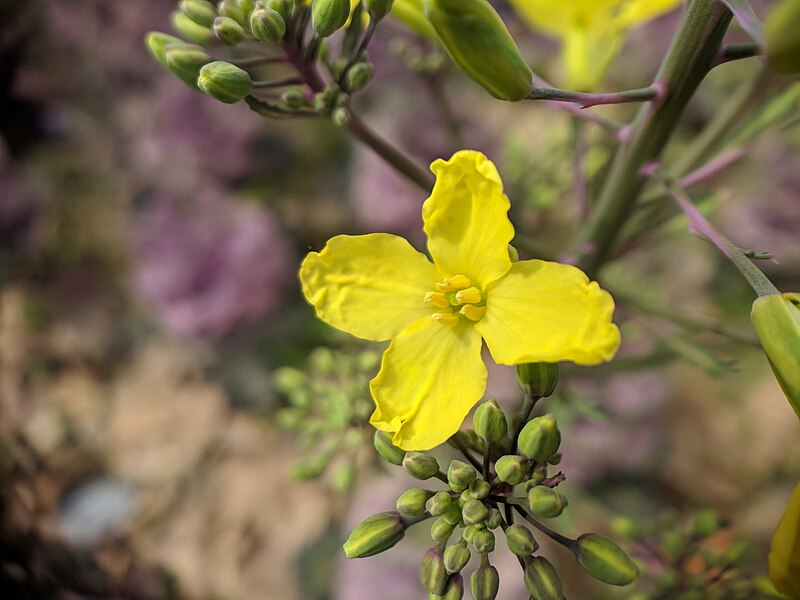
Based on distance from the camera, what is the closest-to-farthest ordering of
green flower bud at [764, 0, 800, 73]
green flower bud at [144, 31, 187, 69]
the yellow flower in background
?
green flower bud at [764, 0, 800, 73] < green flower bud at [144, 31, 187, 69] < the yellow flower in background

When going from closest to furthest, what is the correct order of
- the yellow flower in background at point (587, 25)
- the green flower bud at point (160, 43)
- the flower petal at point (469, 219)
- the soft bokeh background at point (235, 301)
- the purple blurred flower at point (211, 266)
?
the flower petal at point (469, 219) < the green flower bud at point (160, 43) < the yellow flower in background at point (587, 25) < the soft bokeh background at point (235, 301) < the purple blurred flower at point (211, 266)

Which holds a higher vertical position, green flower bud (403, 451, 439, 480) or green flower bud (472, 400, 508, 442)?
green flower bud (472, 400, 508, 442)

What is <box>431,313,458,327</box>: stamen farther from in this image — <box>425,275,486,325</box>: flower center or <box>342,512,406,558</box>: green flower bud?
<box>342,512,406,558</box>: green flower bud

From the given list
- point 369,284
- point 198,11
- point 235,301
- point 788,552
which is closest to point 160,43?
point 198,11

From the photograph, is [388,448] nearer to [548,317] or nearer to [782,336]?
[548,317]

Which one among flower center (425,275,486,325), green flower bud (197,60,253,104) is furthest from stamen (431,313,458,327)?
green flower bud (197,60,253,104)

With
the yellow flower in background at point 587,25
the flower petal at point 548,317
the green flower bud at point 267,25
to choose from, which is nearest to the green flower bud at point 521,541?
the flower petal at point 548,317

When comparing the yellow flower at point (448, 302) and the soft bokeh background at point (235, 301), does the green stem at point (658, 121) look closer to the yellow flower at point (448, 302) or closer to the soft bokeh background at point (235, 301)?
the yellow flower at point (448, 302)

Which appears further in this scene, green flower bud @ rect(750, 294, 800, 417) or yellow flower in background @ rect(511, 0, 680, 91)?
yellow flower in background @ rect(511, 0, 680, 91)
